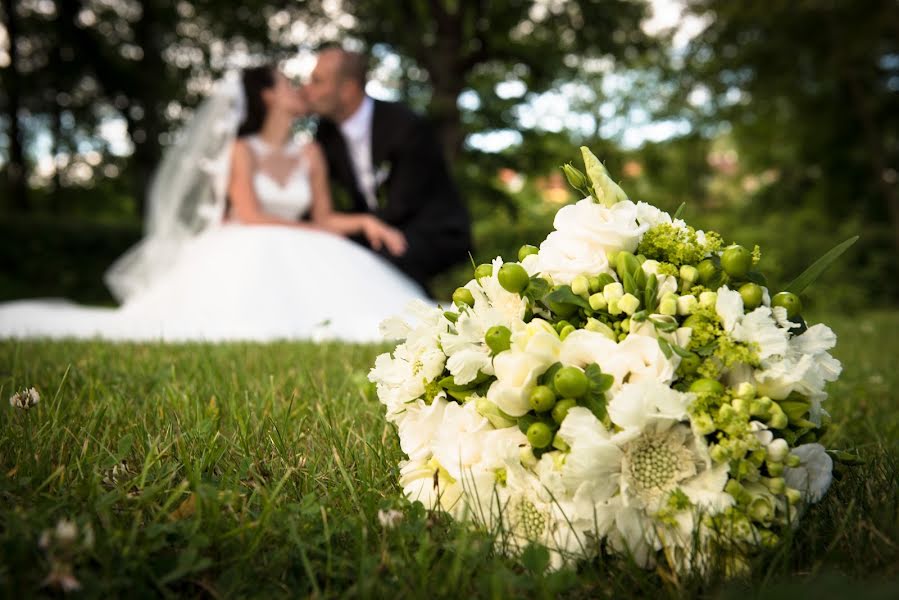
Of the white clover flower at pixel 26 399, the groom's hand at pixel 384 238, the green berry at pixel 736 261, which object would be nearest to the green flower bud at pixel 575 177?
the green berry at pixel 736 261

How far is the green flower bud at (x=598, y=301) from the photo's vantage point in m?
1.35

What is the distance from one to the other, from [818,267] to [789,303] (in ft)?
0.39

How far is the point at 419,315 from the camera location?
1543mm

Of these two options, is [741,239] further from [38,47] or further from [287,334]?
[38,47]

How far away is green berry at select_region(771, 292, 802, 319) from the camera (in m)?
1.38

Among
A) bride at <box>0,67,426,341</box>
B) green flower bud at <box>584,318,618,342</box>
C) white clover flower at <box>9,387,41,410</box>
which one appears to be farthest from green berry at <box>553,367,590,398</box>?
bride at <box>0,67,426,341</box>

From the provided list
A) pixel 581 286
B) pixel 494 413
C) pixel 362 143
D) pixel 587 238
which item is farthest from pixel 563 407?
pixel 362 143

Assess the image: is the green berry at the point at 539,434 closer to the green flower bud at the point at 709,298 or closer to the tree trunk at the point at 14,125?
the green flower bud at the point at 709,298

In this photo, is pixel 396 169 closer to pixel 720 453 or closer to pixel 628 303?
pixel 628 303

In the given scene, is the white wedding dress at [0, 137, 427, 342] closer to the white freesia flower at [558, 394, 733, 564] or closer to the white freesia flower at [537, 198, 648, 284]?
the white freesia flower at [537, 198, 648, 284]

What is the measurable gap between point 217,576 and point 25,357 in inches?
109

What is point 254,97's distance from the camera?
23.3 ft

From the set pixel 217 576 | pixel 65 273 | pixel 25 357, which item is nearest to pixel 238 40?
pixel 65 273

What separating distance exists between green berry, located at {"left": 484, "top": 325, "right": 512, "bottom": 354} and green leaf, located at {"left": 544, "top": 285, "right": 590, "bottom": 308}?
110 mm
